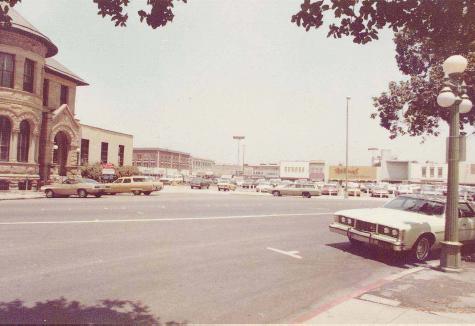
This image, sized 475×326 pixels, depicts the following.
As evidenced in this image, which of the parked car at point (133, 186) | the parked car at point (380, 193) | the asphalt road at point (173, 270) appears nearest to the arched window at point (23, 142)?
the parked car at point (133, 186)

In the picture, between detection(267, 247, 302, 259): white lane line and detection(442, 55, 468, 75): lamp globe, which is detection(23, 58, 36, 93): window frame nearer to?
detection(267, 247, 302, 259): white lane line

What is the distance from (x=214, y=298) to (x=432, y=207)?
6667 mm

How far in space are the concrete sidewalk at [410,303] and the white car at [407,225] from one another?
1371 millimetres

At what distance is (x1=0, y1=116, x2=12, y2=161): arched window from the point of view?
28.5 m

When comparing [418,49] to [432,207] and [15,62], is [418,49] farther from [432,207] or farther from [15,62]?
[15,62]

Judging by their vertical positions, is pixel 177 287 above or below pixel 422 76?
below

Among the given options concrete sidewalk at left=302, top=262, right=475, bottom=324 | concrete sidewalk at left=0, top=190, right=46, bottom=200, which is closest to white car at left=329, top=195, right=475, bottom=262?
concrete sidewalk at left=302, top=262, right=475, bottom=324

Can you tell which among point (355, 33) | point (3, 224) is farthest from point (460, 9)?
point (3, 224)

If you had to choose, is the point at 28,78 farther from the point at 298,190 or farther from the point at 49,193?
the point at 298,190

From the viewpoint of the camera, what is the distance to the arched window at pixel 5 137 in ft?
93.6

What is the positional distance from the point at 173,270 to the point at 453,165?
19.8ft

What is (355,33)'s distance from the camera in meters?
5.64

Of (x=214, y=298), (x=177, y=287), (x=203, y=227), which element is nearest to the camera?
(x=214, y=298)

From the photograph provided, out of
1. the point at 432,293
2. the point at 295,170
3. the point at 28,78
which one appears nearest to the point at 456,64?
Result: the point at 432,293
